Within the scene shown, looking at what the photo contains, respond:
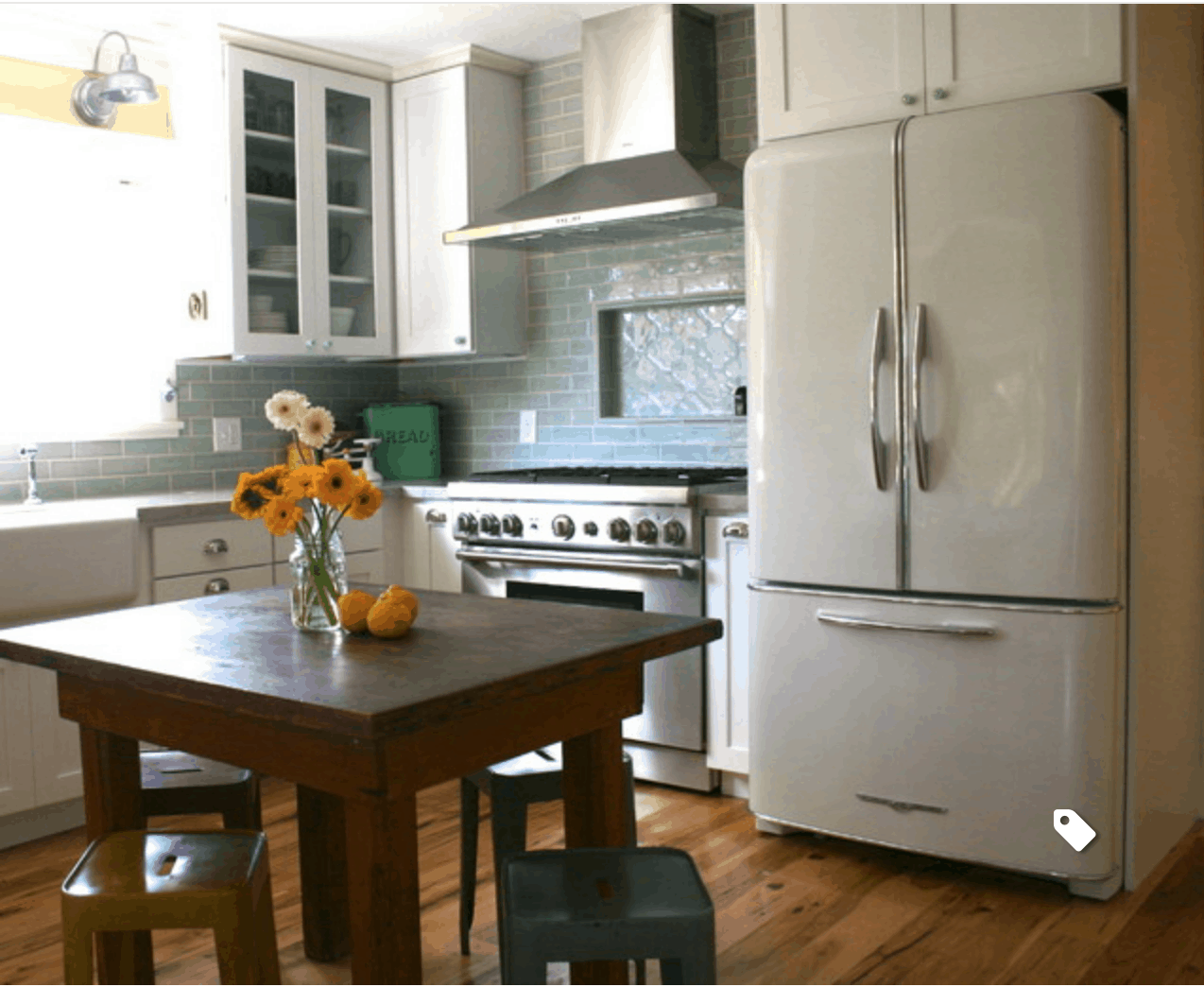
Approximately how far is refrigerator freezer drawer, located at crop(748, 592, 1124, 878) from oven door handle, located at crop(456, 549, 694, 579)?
42cm

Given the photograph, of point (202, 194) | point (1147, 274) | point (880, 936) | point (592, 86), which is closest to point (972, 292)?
point (1147, 274)

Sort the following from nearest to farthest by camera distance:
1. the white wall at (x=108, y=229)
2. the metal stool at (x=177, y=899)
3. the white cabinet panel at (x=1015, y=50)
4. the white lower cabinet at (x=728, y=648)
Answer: the metal stool at (x=177, y=899)
the white cabinet panel at (x=1015, y=50)
the white lower cabinet at (x=728, y=648)
the white wall at (x=108, y=229)

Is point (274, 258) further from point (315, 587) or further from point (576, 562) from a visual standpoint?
point (315, 587)

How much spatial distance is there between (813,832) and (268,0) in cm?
307

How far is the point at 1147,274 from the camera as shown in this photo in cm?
294

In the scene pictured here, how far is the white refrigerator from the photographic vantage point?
288cm

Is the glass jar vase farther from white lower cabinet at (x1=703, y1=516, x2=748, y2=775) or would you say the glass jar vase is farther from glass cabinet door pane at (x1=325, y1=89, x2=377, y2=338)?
glass cabinet door pane at (x1=325, y1=89, x2=377, y2=338)

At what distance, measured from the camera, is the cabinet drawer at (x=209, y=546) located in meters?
3.84

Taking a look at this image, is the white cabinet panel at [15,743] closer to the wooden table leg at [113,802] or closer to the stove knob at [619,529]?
the wooden table leg at [113,802]

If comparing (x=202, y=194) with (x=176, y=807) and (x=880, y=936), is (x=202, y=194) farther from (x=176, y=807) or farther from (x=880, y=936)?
(x=880, y=936)

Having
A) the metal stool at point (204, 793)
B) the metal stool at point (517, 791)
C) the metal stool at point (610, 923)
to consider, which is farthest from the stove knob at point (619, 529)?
the metal stool at point (610, 923)

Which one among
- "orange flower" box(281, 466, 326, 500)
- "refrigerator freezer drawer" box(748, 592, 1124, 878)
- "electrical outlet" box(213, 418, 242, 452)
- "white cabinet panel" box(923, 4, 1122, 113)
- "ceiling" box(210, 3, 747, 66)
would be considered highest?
"ceiling" box(210, 3, 747, 66)

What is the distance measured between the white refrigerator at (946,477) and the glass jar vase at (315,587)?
144 cm

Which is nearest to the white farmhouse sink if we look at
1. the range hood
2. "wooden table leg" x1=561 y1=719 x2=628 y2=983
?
the range hood
